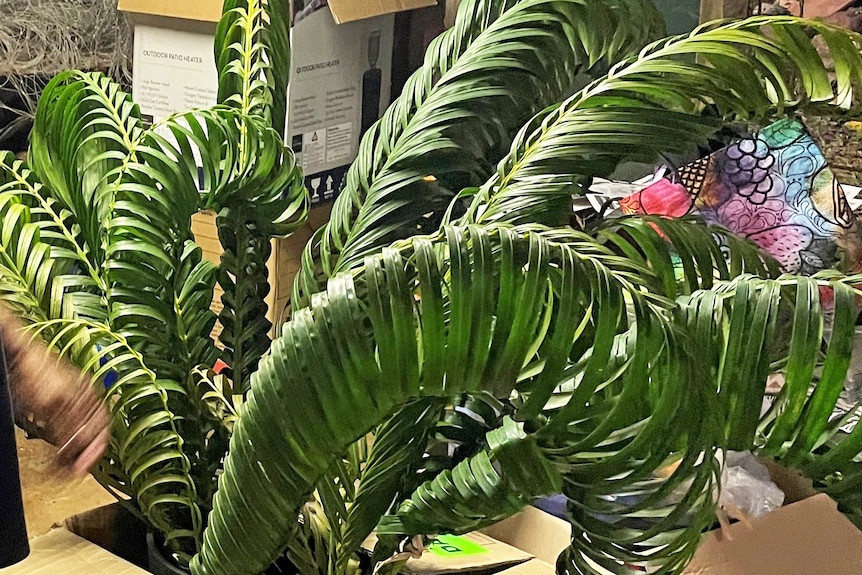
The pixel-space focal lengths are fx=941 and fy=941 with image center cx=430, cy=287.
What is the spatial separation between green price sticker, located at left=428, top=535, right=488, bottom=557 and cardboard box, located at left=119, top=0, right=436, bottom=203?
0.78 m

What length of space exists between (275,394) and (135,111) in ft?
1.58

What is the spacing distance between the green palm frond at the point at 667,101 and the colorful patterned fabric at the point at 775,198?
0.46 metres

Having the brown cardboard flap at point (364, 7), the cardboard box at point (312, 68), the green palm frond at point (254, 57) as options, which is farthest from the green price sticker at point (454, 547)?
the brown cardboard flap at point (364, 7)

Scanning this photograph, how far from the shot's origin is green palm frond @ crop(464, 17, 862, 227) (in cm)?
71

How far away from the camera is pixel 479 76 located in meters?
0.86

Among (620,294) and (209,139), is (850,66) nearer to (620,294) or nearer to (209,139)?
(620,294)

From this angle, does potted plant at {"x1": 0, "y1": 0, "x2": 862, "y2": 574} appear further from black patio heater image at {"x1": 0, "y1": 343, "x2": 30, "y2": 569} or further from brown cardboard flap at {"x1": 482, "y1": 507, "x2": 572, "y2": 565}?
brown cardboard flap at {"x1": 482, "y1": 507, "x2": 572, "y2": 565}

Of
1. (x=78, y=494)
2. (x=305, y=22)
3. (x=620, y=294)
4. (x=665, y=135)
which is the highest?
(x=305, y=22)

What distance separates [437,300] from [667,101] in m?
0.30

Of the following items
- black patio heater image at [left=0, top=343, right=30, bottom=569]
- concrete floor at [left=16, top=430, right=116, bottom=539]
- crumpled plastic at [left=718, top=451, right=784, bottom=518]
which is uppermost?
black patio heater image at [left=0, top=343, right=30, bottom=569]

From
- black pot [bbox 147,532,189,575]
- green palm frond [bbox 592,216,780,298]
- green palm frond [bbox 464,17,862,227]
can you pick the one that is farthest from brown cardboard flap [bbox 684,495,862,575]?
black pot [bbox 147,532,189,575]

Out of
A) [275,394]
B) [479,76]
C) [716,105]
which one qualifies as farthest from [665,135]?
[275,394]

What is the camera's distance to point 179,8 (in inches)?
63.9

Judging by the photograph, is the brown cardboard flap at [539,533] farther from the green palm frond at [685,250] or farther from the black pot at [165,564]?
the green palm frond at [685,250]
